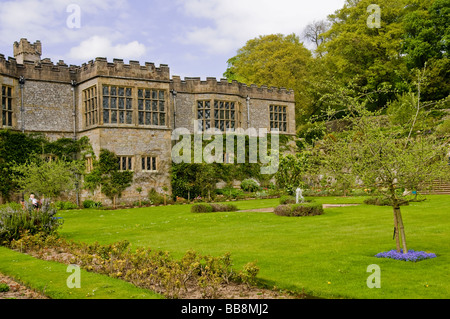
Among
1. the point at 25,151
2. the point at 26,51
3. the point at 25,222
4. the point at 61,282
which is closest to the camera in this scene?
the point at 61,282

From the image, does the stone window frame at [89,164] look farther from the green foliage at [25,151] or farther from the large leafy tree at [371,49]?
the large leafy tree at [371,49]

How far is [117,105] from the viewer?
1014 inches

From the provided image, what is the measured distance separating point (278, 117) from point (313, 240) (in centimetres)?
2311

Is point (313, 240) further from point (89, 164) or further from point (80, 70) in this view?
point (80, 70)

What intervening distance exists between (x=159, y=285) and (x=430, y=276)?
185 inches

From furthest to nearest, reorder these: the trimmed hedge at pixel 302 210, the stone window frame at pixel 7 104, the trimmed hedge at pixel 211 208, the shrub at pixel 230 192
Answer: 1. the shrub at pixel 230 192
2. the stone window frame at pixel 7 104
3. the trimmed hedge at pixel 211 208
4. the trimmed hedge at pixel 302 210

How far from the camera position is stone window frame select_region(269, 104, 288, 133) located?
111 ft

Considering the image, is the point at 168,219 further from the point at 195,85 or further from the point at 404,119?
the point at 404,119

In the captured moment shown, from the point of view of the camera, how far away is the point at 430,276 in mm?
7914

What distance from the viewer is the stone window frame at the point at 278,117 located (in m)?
33.8

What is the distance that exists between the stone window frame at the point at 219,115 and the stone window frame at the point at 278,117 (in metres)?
3.85

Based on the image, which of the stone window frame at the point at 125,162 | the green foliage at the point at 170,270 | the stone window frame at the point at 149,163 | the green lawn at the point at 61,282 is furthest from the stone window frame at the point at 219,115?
the green lawn at the point at 61,282

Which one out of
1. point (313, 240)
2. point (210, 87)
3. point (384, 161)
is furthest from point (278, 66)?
point (384, 161)
